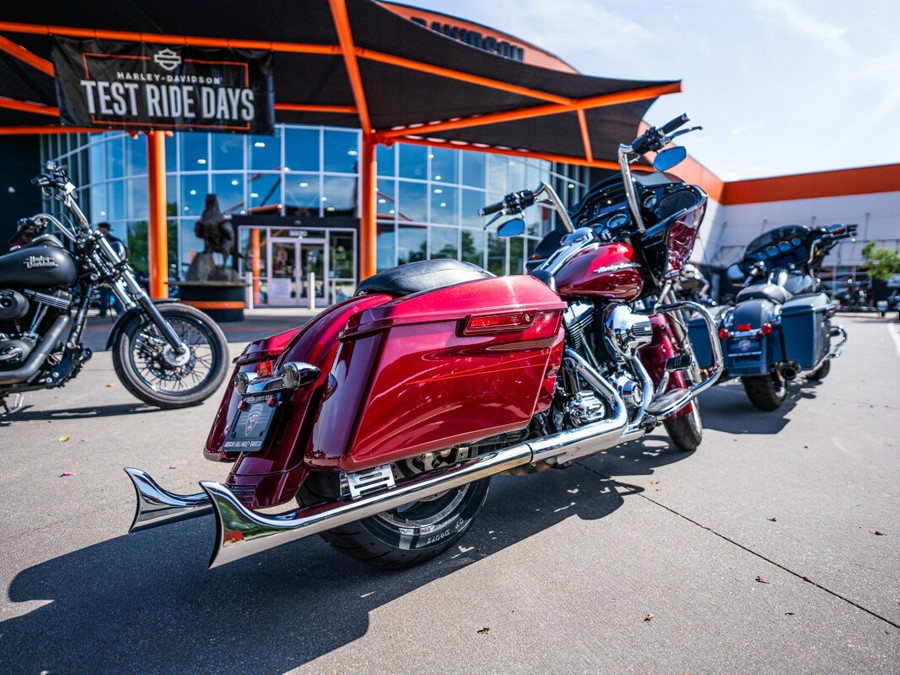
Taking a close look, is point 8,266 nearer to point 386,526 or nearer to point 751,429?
point 386,526

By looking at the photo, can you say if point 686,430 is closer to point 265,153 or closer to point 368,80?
point 368,80

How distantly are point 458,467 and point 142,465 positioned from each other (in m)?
2.12

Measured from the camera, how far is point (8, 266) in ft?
11.4

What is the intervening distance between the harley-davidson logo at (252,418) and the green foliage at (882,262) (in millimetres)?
39402

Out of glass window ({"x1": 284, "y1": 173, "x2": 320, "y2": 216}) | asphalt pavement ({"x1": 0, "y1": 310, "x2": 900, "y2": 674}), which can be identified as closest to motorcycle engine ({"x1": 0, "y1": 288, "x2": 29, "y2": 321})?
asphalt pavement ({"x1": 0, "y1": 310, "x2": 900, "y2": 674})

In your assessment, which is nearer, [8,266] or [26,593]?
[26,593]

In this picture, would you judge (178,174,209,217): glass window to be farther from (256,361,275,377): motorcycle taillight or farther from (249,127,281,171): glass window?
(256,361,275,377): motorcycle taillight

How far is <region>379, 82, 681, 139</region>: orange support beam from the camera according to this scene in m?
9.27

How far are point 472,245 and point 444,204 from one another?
197 cm

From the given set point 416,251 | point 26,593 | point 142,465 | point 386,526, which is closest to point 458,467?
point 386,526

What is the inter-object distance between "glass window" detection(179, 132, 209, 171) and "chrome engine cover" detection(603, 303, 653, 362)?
20.1 meters

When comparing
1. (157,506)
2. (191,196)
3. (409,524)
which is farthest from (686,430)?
(191,196)

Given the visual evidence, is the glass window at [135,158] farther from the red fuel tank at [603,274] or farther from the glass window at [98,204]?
the red fuel tank at [603,274]

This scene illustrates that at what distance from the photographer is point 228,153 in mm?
19172
